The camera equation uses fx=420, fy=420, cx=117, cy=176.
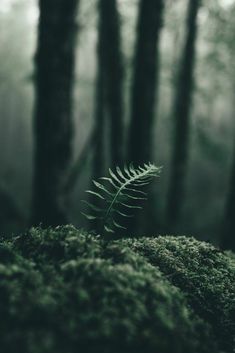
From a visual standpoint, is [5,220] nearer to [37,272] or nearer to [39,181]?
[39,181]

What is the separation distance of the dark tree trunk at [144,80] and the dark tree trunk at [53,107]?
1990 mm

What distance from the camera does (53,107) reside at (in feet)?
18.7

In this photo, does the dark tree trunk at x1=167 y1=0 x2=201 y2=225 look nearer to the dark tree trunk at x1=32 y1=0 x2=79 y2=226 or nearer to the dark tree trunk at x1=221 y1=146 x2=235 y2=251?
the dark tree trunk at x1=221 y1=146 x2=235 y2=251

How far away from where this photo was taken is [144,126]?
309 inches

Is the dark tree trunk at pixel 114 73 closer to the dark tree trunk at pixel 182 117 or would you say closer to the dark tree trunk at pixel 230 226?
the dark tree trunk at pixel 230 226

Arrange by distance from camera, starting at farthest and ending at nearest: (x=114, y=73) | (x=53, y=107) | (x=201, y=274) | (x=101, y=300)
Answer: (x=114, y=73) → (x=53, y=107) → (x=201, y=274) → (x=101, y=300)

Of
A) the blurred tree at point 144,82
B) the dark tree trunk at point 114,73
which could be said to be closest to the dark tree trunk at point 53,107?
the blurred tree at point 144,82

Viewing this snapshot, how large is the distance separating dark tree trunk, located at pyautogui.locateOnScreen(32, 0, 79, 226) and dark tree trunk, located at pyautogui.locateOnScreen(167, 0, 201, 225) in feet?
31.0

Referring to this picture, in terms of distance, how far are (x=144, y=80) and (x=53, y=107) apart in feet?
8.35

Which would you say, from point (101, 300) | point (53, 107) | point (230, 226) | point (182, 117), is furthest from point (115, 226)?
point (182, 117)

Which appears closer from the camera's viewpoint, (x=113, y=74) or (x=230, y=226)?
(x=230, y=226)

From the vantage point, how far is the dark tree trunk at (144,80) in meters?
7.40

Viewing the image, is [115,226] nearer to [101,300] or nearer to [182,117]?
[101,300]

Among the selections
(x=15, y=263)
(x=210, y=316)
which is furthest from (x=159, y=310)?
(x=15, y=263)
